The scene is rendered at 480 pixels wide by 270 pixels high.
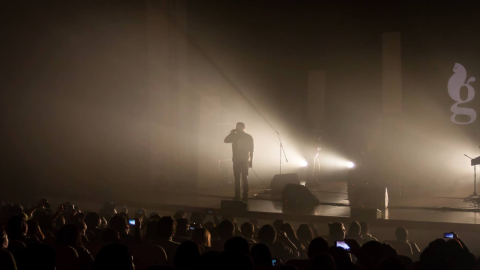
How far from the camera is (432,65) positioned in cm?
931

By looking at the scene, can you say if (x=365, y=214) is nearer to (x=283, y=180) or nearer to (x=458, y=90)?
(x=283, y=180)

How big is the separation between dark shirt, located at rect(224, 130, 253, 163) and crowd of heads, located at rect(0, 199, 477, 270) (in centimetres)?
292

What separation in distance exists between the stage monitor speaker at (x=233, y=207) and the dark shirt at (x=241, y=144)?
3.24ft

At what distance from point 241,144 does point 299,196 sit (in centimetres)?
122

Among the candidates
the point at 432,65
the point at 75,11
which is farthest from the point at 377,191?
the point at 75,11

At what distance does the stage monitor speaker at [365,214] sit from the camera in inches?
222

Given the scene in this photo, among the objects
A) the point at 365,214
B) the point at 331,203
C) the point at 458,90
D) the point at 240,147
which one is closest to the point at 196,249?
the point at 365,214

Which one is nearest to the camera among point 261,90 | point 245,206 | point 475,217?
point 475,217

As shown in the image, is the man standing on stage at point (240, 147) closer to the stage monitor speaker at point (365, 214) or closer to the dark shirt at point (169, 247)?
the stage monitor speaker at point (365, 214)

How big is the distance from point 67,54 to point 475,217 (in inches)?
308

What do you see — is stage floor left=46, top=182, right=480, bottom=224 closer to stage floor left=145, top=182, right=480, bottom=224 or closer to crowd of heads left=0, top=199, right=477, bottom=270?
stage floor left=145, top=182, right=480, bottom=224

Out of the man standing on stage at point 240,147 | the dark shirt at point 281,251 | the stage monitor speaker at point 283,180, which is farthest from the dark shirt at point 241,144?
the dark shirt at point 281,251

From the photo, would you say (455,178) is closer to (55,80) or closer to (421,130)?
(421,130)

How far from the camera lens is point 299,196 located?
6.91 meters
